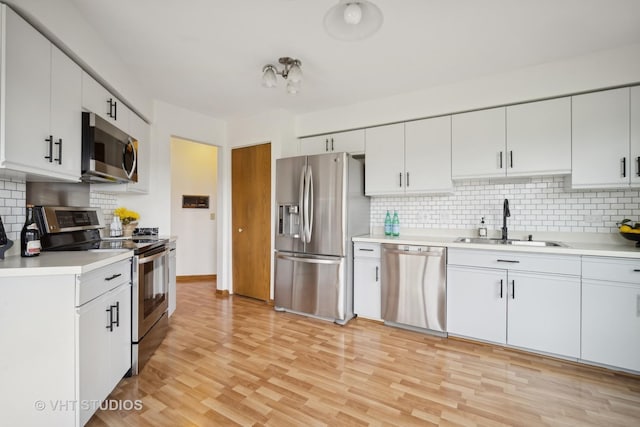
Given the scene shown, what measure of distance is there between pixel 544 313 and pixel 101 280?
317 centimetres

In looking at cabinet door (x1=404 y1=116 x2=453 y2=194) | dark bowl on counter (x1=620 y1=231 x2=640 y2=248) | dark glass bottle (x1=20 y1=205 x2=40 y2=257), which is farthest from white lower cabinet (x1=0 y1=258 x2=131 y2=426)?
dark bowl on counter (x1=620 y1=231 x2=640 y2=248)

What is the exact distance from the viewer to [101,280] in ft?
5.36

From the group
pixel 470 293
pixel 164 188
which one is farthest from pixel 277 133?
pixel 470 293

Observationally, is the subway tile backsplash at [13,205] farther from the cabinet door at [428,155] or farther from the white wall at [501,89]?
the cabinet door at [428,155]

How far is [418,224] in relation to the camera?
11.2 ft

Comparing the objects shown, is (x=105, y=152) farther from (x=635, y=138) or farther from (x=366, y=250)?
(x=635, y=138)

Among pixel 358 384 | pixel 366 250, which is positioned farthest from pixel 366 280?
pixel 358 384

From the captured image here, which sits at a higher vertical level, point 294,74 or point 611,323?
point 294,74

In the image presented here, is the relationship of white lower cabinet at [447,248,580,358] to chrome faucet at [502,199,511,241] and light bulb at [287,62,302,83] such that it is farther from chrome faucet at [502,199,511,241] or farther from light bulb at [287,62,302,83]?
light bulb at [287,62,302,83]

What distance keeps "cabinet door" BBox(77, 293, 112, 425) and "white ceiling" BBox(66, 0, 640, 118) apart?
6.14 ft

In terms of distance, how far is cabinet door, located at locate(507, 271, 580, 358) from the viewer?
2248mm

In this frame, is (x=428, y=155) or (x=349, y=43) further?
(x=428, y=155)

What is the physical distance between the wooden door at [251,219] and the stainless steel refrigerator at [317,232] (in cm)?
39

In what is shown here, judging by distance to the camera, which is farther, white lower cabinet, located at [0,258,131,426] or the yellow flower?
the yellow flower
